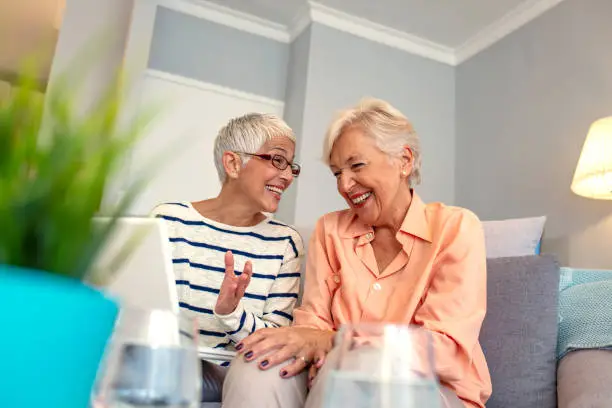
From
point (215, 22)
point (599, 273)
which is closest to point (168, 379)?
point (599, 273)

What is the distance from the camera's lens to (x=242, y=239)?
1.63 meters

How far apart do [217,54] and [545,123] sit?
2122 millimetres

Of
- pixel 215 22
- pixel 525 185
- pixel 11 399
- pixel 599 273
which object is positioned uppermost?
pixel 215 22

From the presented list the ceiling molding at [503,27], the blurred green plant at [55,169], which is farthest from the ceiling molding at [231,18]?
the blurred green plant at [55,169]

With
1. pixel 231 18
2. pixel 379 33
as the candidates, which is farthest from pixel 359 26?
pixel 231 18

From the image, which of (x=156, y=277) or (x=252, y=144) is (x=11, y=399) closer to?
(x=156, y=277)

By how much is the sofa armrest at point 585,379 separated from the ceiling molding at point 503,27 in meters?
2.52

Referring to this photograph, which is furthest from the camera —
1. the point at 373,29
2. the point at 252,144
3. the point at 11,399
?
the point at 373,29

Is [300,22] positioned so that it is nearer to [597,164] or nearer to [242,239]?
[597,164]

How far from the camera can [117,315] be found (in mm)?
398

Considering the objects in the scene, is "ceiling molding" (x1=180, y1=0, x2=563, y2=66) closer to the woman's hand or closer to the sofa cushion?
the sofa cushion

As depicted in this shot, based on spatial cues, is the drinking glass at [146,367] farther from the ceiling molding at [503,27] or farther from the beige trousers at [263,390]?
the ceiling molding at [503,27]

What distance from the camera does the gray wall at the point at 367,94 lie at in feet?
11.1

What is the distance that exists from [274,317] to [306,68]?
2341mm
